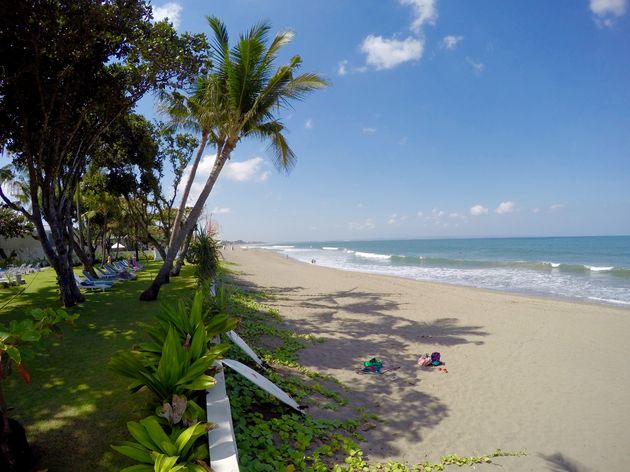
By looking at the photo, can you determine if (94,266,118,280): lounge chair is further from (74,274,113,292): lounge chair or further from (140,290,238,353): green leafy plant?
(140,290,238,353): green leafy plant

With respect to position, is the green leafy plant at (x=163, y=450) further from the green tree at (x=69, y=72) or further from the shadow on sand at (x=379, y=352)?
the green tree at (x=69, y=72)

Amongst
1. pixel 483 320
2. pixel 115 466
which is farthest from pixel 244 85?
pixel 483 320

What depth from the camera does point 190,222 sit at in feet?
27.5

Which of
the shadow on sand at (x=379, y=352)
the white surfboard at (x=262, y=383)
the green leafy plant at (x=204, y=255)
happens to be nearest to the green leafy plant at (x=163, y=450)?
the white surfboard at (x=262, y=383)

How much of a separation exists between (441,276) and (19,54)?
22360mm

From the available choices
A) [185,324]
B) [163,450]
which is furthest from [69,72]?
[163,450]

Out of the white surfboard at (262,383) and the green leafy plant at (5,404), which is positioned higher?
the green leafy plant at (5,404)

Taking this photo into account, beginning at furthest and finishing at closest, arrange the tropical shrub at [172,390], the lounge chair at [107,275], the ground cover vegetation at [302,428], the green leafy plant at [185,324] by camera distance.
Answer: the lounge chair at [107,275] → the green leafy plant at [185,324] → the ground cover vegetation at [302,428] → the tropical shrub at [172,390]

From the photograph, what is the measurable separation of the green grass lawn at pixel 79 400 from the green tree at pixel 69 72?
125 inches

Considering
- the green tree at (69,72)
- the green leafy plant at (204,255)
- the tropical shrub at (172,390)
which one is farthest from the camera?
the green leafy plant at (204,255)

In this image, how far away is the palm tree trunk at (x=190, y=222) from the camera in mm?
8438

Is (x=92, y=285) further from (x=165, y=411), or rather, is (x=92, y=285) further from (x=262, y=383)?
(x=165, y=411)

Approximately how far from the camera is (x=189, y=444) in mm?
2432

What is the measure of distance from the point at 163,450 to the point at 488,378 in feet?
17.3
